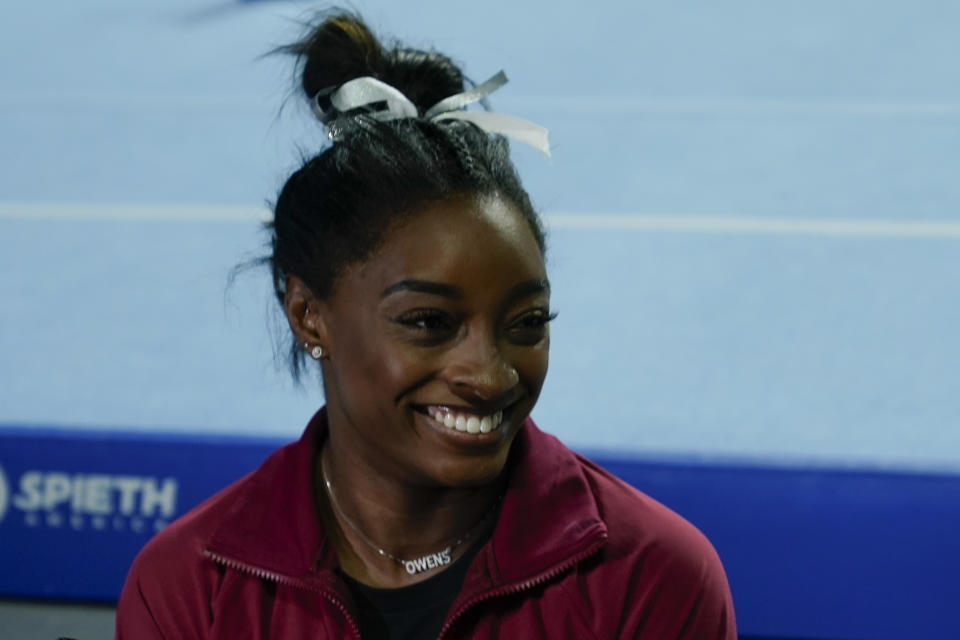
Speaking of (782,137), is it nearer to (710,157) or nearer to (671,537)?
(710,157)

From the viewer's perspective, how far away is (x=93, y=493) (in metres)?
2.04

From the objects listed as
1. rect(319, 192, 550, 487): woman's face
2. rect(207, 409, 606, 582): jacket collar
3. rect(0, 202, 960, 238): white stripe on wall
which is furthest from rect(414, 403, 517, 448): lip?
rect(0, 202, 960, 238): white stripe on wall

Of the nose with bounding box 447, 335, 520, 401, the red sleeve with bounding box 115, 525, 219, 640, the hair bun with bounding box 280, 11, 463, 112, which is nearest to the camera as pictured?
the nose with bounding box 447, 335, 520, 401

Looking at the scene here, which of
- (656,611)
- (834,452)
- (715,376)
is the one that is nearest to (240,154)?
(715,376)

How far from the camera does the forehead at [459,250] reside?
1089 mm

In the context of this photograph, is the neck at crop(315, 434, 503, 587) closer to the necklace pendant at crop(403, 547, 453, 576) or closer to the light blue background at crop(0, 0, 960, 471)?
the necklace pendant at crop(403, 547, 453, 576)

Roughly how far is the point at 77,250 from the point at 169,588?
6.26ft

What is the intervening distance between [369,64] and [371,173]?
0.65ft

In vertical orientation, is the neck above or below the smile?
below

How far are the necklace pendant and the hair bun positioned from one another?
1.44 ft

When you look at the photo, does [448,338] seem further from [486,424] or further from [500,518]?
[500,518]

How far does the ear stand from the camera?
119 centimetres

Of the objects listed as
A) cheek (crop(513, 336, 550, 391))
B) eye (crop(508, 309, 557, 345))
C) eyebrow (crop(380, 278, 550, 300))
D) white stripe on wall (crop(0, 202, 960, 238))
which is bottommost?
white stripe on wall (crop(0, 202, 960, 238))

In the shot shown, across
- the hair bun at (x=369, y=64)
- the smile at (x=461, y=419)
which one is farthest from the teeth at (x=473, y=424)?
the hair bun at (x=369, y=64)
